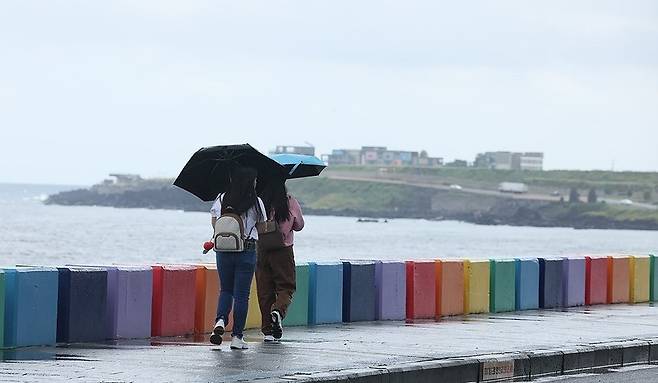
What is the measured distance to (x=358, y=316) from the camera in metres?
19.0

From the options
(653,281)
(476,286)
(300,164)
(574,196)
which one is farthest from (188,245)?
(574,196)

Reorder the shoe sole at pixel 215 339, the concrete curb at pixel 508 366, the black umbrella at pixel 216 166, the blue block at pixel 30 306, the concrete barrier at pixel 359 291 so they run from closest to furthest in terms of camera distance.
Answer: the concrete curb at pixel 508 366 < the blue block at pixel 30 306 < the shoe sole at pixel 215 339 < the black umbrella at pixel 216 166 < the concrete barrier at pixel 359 291

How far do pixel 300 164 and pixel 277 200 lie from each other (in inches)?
21.0

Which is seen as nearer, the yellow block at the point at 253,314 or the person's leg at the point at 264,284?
the person's leg at the point at 264,284

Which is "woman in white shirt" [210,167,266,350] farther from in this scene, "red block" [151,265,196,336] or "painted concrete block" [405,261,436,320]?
"painted concrete block" [405,261,436,320]

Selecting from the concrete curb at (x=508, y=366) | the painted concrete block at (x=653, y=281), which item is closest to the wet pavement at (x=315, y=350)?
the concrete curb at (x=508, y=366)

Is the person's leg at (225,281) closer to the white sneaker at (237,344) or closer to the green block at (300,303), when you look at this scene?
the white sneaker at (237,344)

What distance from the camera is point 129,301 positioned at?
623 inches

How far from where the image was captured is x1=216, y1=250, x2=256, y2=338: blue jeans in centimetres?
1516

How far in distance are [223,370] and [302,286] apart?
4924 mm

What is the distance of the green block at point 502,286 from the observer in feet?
70.3

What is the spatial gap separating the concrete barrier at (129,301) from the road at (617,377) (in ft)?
12.8

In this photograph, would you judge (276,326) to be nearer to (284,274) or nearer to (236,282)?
(284,274)

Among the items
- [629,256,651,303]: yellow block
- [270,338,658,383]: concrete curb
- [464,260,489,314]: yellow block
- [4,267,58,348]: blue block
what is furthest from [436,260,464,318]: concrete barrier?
[4,267,58,348]: blue block
